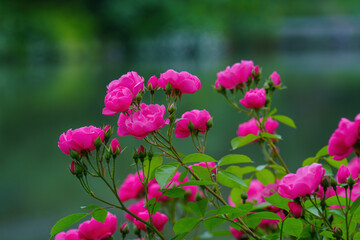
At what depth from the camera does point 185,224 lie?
0.43 meters

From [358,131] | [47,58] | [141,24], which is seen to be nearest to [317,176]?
[358,131]

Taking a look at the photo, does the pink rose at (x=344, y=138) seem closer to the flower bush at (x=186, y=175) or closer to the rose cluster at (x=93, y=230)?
the flower bush at (x=186, y=175)

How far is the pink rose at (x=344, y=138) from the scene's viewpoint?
364mm

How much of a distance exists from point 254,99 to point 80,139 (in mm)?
188

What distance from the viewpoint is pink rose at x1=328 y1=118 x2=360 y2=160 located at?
1.20ft

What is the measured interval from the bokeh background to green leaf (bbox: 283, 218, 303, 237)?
0.96 m

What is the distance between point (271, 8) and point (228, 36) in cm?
182

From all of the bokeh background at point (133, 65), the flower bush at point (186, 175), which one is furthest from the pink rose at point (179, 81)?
the bokeh background at point (133, 65)

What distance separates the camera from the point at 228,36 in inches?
656

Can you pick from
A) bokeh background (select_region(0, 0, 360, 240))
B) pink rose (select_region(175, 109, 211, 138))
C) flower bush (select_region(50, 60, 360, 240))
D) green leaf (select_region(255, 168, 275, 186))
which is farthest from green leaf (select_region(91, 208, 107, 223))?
bokeh background (select_region(0, 0, 360, 240))

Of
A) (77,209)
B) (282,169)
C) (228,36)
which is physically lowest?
(228,36)

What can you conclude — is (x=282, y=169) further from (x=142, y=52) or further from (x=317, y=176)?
(x=142, y=52)

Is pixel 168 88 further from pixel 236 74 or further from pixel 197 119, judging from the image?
pixel 236 74

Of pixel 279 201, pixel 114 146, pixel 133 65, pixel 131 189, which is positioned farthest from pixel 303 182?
pixel 133 65
